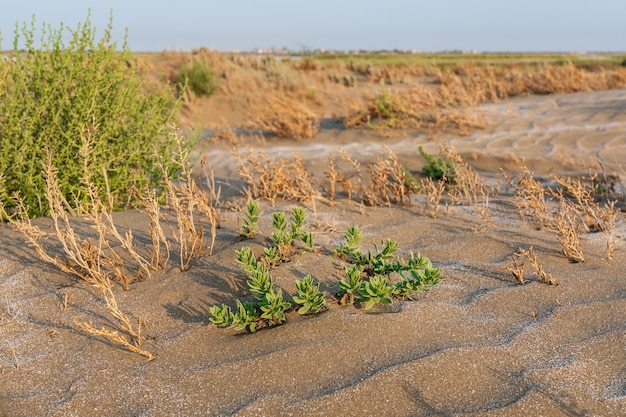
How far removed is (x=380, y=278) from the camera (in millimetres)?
2367

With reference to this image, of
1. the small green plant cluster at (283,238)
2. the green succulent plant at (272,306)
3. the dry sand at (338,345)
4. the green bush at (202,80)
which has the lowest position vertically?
the dry sand at (338,345)

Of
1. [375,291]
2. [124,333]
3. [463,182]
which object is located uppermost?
[463,182]

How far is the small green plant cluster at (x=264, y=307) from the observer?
226 cm

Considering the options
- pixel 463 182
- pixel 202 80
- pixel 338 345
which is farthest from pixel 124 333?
pixel 202 80

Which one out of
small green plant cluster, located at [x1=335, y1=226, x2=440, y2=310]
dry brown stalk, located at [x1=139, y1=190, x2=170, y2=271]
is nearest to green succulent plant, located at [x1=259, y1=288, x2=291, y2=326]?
small green plant cluster, located at [x1=335, y1=226, x2=440, y2=310]

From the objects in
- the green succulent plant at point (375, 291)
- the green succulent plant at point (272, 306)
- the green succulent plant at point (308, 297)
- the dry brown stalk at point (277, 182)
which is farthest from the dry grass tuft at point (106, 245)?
the dry brown stalk at point (277, 182)

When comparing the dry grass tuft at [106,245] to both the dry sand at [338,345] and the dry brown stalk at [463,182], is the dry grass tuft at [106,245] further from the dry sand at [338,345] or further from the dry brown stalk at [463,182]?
the dry brown stalk at [463,182]

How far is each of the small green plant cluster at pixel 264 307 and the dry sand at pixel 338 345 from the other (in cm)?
5

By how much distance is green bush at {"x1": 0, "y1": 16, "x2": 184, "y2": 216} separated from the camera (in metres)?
3.54

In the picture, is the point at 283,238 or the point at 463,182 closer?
the point at 283,238

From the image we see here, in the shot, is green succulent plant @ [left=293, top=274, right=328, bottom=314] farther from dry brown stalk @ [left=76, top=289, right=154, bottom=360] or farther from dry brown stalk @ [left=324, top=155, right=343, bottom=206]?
dry brown stalk @ [left=324, top=155, right=343, bottom=206]

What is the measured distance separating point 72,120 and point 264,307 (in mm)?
1941

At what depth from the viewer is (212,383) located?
2041 mm

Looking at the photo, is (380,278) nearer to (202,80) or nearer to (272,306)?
(272,306)
